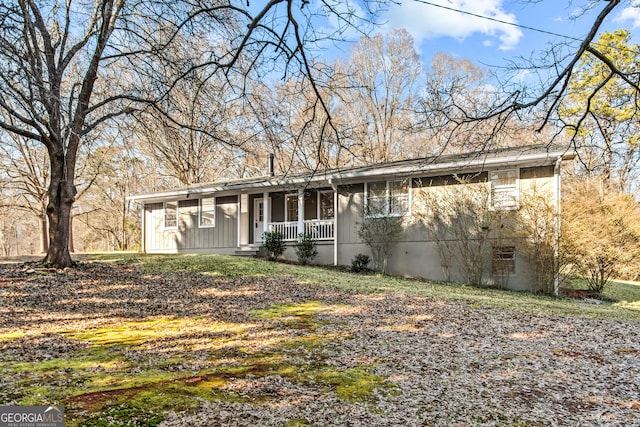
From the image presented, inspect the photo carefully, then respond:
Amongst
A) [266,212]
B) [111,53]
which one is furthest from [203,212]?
[111,53]

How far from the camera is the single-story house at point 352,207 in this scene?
459 inches

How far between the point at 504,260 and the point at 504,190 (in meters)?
1.92

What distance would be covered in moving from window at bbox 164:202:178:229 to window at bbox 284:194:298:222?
5203 millimetres

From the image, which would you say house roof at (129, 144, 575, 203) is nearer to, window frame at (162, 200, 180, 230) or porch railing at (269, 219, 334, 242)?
window frame at (162, 200, 180, 230)

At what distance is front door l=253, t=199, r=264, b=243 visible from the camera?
54.9ft

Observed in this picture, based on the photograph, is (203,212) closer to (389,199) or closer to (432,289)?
(389,199)

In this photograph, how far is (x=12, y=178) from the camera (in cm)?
2023

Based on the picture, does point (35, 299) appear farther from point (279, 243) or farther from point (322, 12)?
point (279, 243)

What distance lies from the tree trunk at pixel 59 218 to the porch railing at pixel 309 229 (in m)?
7.14

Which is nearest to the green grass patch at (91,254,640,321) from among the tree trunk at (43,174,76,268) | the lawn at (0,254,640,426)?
the lawn at (0,254,640,426)

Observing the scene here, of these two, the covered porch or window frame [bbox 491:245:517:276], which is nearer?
window frame [bbox 491:245:517:276]

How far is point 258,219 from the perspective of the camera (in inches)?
669

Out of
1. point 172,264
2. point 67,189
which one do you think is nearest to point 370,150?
point 172,264

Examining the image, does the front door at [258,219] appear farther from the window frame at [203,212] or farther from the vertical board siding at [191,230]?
the window frame at [203,212]
